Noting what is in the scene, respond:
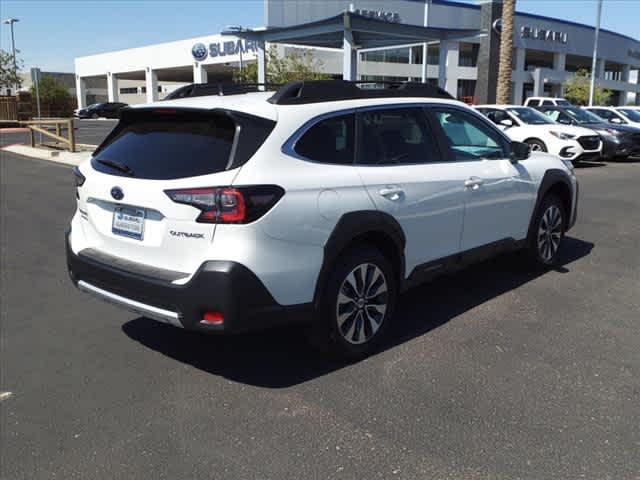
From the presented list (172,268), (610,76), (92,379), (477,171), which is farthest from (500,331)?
(610,76)

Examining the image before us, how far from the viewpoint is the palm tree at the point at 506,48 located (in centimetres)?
2411

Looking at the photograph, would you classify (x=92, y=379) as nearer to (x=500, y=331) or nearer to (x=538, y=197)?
(x=500, y=331)

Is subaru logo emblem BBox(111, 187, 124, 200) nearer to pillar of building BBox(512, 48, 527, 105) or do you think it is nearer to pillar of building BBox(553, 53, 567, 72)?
pillar of building BBox(512, 48, 527, 105)

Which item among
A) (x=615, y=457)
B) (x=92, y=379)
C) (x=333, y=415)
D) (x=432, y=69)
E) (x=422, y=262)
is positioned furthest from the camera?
(x=432, y=69)

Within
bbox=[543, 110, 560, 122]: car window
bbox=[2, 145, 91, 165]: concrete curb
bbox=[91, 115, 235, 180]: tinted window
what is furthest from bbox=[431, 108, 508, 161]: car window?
bbox=[543, 110, 560, 122]: car window

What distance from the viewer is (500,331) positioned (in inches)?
180

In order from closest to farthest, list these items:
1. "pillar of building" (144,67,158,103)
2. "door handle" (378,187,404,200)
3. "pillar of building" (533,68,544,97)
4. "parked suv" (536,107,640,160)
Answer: "door handle" (378,187,404,200) → "parked suv" (536,107,640,160) → "pillar of building" (533,68,544,97) → "pillar of building" (144,67,158,103)

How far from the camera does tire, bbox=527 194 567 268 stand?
5848 mm

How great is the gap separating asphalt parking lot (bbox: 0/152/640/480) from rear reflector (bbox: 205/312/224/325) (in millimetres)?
521

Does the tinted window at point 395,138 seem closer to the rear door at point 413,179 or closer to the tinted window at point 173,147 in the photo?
the rear door at point 413,179

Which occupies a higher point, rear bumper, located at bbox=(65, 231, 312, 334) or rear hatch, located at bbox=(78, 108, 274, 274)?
rear hatch, located at bbox=(78, 108, 274, 274)

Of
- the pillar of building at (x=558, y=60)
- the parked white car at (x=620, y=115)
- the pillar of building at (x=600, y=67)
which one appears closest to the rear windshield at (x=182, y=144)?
the parked white car at (x=620, y=115)

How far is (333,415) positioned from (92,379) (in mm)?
1630

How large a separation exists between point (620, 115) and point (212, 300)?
22.1 metres
